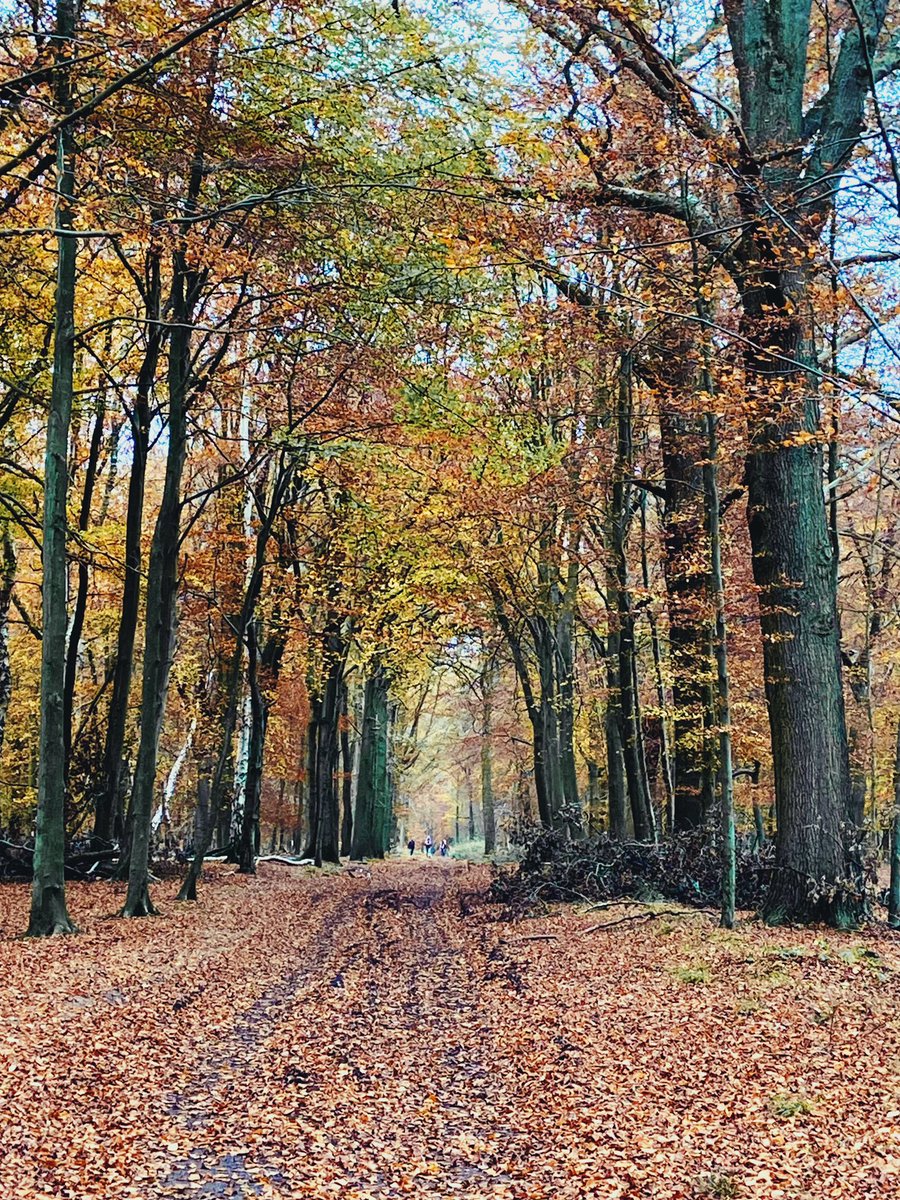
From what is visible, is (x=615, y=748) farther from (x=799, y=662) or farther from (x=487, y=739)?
(x=487, y=739)

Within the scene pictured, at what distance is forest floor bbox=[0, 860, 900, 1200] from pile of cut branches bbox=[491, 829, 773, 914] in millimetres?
2883

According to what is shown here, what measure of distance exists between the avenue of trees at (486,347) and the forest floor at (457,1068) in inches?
91.5

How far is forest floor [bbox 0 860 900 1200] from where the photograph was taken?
4633 mm

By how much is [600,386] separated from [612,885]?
8.72m

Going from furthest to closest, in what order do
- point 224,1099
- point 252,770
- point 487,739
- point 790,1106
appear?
point 487,739 < point 252,770 < point 224,1099 < point 790,1106

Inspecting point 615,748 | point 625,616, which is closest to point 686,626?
point 625,616

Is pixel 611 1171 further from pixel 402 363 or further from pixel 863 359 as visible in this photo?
pixel 863 359

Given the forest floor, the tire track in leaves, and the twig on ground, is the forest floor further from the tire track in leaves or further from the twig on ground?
the twig on ground

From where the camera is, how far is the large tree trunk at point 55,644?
10766mm

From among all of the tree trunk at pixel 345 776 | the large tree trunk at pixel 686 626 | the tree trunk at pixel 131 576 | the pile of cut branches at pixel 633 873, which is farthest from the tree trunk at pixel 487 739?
the tree trunk at pixel 131 576

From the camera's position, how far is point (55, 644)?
35.5 feet

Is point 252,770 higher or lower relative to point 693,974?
higher

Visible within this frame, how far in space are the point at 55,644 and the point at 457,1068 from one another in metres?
6.96

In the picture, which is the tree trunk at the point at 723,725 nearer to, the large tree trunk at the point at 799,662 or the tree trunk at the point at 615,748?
the large tree trunk at the point at 799,662
